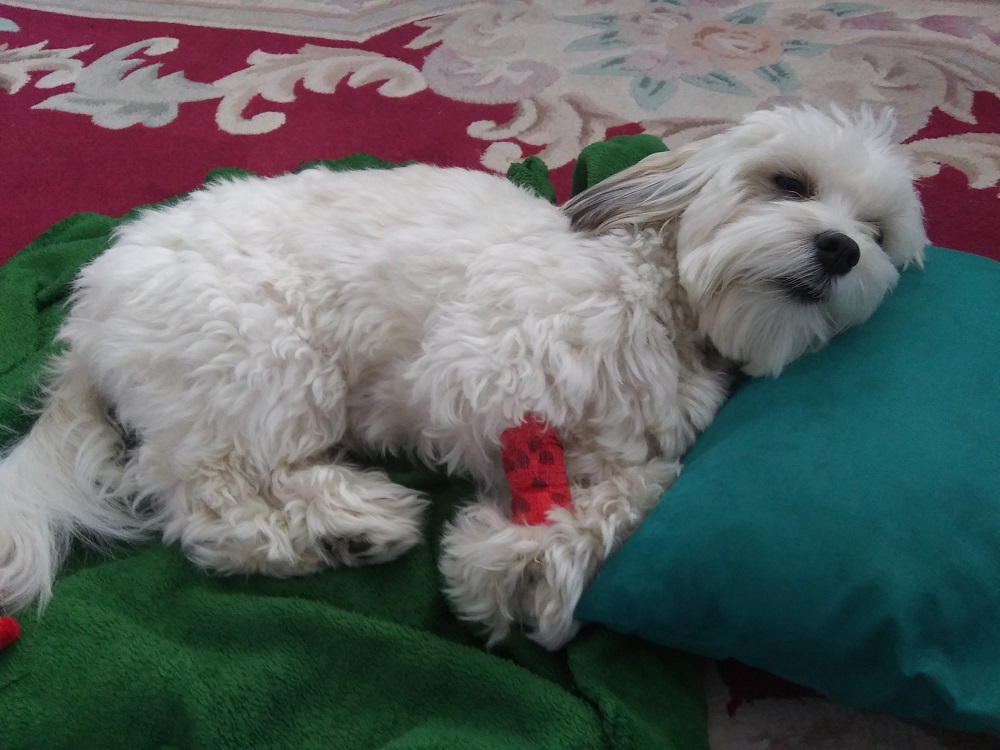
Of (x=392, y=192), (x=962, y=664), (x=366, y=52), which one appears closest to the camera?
(x=962, y=664)

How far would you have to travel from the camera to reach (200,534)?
3.28ft

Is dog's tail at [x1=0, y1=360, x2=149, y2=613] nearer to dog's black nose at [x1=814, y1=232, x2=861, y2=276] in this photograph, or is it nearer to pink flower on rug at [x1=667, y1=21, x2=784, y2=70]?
dog's black nose at [x1=814, y1=232, x2=861, y2=276]

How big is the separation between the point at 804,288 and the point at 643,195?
0.25 m

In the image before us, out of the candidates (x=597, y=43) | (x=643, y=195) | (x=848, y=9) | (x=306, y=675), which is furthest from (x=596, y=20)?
(x=306, y=675)

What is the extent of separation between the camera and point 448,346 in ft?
3.19

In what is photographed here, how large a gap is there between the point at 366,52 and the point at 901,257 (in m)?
1.76

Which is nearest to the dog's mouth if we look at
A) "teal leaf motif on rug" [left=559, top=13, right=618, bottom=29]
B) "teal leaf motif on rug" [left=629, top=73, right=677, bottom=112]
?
"teal leaf motif on rug" [left=629, top=73, right=677, bottom=112]

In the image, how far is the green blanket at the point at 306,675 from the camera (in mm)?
842

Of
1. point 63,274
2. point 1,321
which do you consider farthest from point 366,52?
point 1,321

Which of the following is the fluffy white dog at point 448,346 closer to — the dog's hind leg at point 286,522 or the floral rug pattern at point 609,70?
the dog's hind leg at point 286,522

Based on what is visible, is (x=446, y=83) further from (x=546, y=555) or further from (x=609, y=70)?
(x=546, y=555)

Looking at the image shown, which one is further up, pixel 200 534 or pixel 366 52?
pixel 366 52

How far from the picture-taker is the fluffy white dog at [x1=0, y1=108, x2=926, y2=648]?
0.93 meters

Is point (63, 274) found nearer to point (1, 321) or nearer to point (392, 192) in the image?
point (1, 321)
